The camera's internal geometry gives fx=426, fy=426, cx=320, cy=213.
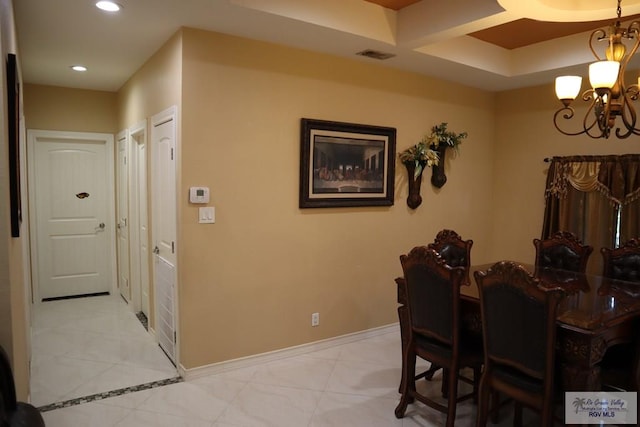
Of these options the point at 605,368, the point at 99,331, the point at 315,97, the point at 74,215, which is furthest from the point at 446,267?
the point at 74,215

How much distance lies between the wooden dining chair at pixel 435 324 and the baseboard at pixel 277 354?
115 cm

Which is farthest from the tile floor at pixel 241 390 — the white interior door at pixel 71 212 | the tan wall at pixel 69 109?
the tan wall at pixel 69 109

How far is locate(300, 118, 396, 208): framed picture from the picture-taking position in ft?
11.7

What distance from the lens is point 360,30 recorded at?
3154 mm

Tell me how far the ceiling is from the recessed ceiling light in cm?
5

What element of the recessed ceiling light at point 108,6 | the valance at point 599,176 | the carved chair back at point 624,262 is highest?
the recessed ceiling light at point 108,6

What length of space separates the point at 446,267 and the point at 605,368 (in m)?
1.04

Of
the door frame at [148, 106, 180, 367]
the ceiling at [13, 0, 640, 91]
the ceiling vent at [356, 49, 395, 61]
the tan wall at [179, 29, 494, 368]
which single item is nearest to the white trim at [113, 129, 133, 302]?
the ceiling at [13, 0, 640, 91]

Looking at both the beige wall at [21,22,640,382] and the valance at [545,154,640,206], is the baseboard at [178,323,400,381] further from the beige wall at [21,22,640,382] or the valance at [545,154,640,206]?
the valance at [545,154,640,206]

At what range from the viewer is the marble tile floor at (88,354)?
3.04 metres

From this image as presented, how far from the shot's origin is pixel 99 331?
164 inches

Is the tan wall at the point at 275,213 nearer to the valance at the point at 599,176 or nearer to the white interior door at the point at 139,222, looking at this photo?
the white interior door at the point at 139,222

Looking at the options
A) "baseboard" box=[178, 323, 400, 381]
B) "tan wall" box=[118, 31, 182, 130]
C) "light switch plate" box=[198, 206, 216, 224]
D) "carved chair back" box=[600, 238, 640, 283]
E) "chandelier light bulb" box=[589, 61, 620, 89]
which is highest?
"tan wall" box=[118, 31, 182, 130]

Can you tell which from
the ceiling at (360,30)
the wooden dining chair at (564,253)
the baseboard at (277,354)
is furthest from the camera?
the wooden dining chair at (564,253)
